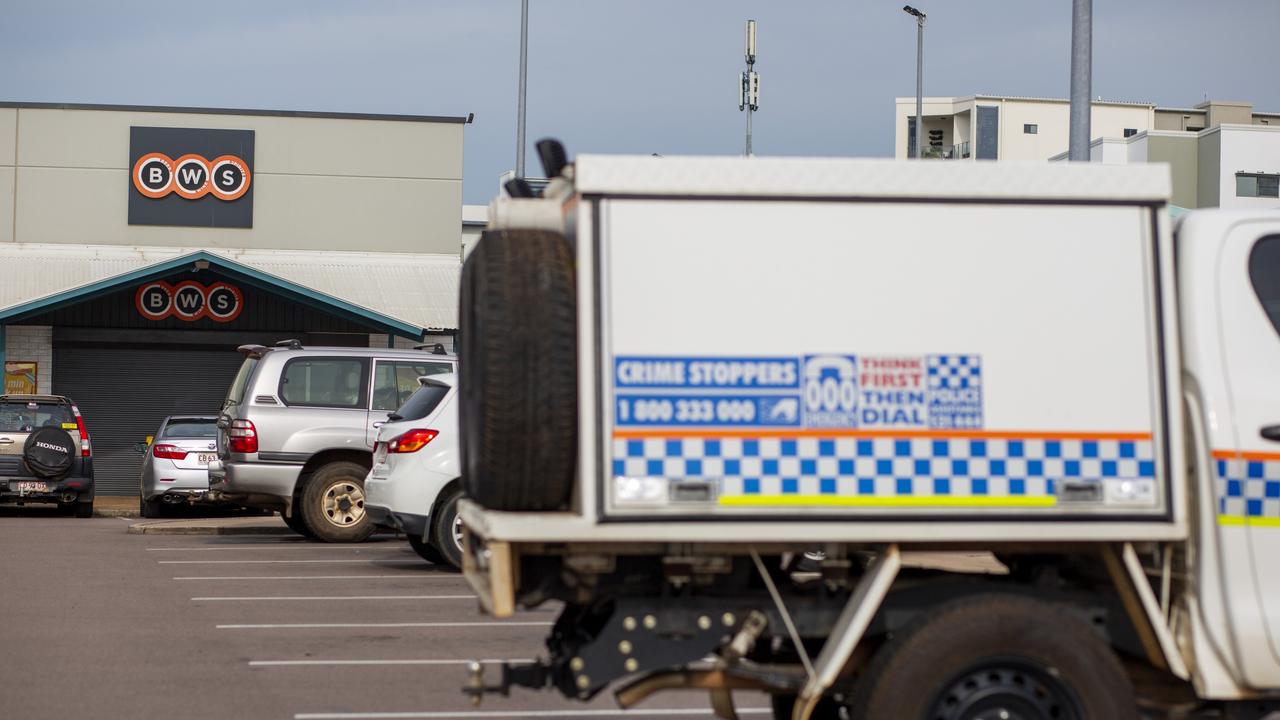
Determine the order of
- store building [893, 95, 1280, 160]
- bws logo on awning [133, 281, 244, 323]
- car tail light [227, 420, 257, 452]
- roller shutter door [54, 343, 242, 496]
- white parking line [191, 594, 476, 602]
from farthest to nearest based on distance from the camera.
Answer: store building [893, 95, 1280, 160] → roller shutter door [54, 343, 242, 496] → bws logo on awning [133, 281, 244, 323] → car tail light [227, 420, 257, 452] → white parking line [191, 594, 476, 602]

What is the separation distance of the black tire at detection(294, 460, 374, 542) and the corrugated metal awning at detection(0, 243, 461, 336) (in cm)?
1032

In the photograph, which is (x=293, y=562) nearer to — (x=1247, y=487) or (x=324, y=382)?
(x=324, y=382)

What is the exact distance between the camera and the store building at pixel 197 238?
27.7 meters

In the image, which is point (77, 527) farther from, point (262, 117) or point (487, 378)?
point (487, 378)

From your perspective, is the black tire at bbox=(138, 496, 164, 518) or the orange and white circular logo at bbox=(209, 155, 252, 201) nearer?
the black tire at bbox=(138, 496, 164, 518)

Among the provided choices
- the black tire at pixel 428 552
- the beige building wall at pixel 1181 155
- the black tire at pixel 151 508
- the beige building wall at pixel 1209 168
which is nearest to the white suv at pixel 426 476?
the black tire at pixel 428 552

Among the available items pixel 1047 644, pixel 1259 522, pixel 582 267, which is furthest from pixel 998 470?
pixel 582 267

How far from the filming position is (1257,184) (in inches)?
2461

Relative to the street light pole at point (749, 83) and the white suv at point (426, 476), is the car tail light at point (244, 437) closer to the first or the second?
the white suv at point (426, 476)

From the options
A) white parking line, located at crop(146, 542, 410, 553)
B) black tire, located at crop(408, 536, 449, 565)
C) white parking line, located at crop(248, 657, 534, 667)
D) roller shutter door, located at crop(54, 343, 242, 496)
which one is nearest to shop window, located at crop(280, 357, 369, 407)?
white parking line, located at crop(146, 542, 410, 553)

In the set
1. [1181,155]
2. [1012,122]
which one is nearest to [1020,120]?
[1012,122]

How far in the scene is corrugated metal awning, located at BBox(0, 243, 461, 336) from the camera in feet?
86.3

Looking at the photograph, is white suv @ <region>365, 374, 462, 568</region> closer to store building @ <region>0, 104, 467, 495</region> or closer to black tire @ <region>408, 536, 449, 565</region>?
black tire @ <region>408, 536, 449, 565</region>

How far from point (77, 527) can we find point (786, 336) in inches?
639
